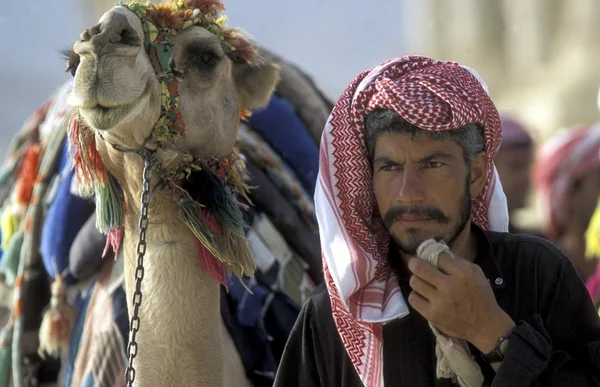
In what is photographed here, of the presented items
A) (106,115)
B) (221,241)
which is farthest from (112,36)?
(221,241)

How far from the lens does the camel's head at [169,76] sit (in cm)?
340

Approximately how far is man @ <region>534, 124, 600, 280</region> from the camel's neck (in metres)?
4.24

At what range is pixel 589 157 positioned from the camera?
8.17 m

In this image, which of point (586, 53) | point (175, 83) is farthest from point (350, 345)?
point (586, 53)

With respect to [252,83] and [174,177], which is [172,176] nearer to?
[174,177]

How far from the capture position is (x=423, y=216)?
3182 mm

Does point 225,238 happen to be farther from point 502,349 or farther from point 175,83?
point 502,349

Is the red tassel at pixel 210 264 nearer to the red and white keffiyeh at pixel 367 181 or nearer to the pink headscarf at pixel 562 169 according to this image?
the red and white keffiyeh at pixel 367 181

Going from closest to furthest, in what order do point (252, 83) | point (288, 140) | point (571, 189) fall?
point (252, 83), point (288, 140), point (571, 189)

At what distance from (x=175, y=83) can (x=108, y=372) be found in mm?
1130

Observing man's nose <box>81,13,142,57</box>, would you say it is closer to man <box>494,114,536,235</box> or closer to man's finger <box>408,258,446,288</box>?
man's finger <box>408,258,446,288</box>

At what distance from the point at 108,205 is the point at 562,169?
16.6ft

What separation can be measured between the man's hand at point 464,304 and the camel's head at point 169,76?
101 cm

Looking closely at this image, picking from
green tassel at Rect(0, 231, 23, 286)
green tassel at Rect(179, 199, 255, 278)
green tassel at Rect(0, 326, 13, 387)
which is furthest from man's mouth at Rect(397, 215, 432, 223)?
green tassel at Rect(0, 231, 23, 286)
